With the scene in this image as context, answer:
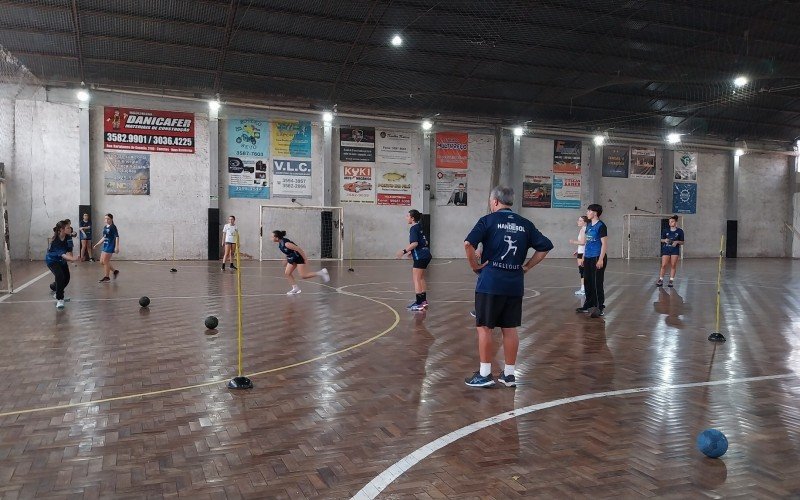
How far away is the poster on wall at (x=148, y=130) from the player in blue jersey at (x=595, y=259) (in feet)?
71.9

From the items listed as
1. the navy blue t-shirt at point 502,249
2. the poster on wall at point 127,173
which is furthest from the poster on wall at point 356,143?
the navy blue t-shirt at point 502,249

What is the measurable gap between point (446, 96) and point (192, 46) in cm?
1240

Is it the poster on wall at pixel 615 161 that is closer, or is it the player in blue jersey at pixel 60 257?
the player in blue jersey at pixel 60 257

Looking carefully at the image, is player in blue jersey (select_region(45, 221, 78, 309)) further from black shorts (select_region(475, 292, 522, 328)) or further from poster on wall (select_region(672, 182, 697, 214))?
poster on wall (select_region(672, 182, 697, 214))

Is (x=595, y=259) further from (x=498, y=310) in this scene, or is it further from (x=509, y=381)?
(x=498, y=310)

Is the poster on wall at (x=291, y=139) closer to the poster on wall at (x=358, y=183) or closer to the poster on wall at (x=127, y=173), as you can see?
the poster on wall at (x=358, y=183)

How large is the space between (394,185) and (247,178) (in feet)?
26.5

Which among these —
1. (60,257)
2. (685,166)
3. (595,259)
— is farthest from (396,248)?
(685,166)

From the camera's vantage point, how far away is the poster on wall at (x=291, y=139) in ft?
94.7

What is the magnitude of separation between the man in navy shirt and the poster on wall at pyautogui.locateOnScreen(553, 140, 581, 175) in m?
30.3

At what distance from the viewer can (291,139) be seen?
29172 millimetres

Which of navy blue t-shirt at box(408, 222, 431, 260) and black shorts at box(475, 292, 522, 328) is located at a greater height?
navy blue t-shirt at box(408, 222, 431, 260)

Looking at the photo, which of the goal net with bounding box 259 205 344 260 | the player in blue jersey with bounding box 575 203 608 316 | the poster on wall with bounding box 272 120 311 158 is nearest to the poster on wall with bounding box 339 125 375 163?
the poster on wall with bounding box 272 120 311 158

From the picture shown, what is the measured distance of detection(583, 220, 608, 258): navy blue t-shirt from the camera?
11023 mm
